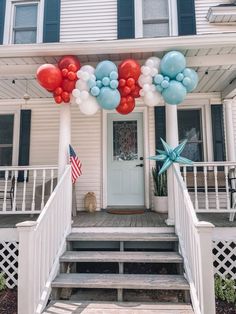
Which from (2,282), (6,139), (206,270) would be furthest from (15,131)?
(206,270)

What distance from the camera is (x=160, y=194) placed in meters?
5.11

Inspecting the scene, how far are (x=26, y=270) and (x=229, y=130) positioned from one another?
15.4ft

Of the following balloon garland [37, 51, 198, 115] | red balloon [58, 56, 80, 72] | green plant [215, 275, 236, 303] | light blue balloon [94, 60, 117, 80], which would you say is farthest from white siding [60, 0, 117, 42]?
green plant [215, 275, 236, 303]

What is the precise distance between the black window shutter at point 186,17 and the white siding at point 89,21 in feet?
4.98

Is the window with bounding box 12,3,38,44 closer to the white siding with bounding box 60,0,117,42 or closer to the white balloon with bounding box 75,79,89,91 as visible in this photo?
the white siding with bounding box 60,0,117,42

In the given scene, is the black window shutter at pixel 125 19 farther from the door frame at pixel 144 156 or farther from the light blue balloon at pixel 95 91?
the light blue balloon at pixel 95 91

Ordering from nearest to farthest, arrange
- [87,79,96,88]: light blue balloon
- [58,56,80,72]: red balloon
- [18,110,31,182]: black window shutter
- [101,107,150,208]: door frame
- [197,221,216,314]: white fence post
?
1. [197,221,216,314]: white fence post
2. [87,79,96,88]: light blue balloon
3. [58,56,80,72]: red balloon
4. [101,107,150,208]: door frame
5. [18,110,31,182]: black window shutter

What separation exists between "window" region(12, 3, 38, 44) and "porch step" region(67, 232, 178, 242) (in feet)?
16.6

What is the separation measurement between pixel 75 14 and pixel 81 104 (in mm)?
3839

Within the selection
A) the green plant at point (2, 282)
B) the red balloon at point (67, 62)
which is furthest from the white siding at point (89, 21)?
the green plant at point (2, 282)

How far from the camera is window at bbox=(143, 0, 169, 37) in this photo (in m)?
6.00

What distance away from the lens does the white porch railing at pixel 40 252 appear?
8.02ft

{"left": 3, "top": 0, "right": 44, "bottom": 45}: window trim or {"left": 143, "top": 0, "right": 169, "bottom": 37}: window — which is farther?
{"left": 3, "top": 0, "right": 44, "bottom": 45}: window trim

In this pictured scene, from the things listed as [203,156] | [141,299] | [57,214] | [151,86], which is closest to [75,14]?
[151,86]
